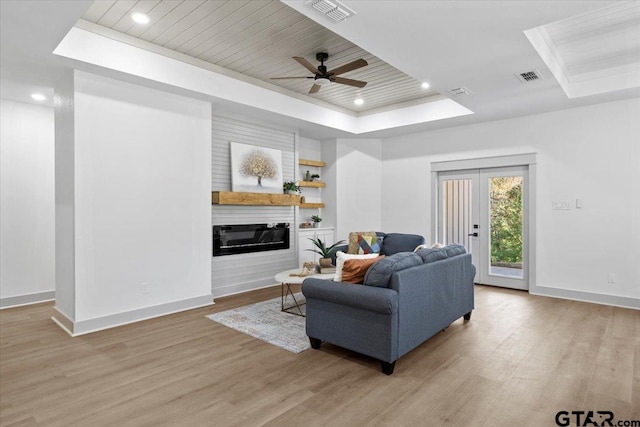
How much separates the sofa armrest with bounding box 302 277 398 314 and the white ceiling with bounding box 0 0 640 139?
7.28 ft

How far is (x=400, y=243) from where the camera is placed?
5.92 m

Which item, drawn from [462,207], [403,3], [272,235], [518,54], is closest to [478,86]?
[518,54]

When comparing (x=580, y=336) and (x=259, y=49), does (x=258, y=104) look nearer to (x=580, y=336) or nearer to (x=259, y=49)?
(x=259, y=49)

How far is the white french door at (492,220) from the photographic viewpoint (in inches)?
231

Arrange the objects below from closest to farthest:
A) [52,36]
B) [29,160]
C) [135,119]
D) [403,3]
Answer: [403,3]
[52,36]
[135,119]
[29,160]

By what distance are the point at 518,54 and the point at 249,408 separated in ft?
13.0

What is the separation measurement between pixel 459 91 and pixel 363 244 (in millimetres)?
2612

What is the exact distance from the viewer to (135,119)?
4.30 metres

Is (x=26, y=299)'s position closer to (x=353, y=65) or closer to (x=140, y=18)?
(x=140, y=18)

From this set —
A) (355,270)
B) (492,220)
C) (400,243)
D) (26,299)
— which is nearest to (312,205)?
(400,243)

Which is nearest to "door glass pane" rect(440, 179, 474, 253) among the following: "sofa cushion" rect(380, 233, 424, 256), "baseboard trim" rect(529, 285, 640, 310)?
"sofa cushion" rect(380, 233, 424, 256)

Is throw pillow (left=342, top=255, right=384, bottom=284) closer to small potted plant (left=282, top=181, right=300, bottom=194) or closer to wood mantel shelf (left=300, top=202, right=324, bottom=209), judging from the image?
small potted plant (left=282, top=181, right=300, bottom=194)

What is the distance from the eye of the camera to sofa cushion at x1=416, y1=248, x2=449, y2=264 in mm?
3418

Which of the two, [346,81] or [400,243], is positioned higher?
[346,81]
